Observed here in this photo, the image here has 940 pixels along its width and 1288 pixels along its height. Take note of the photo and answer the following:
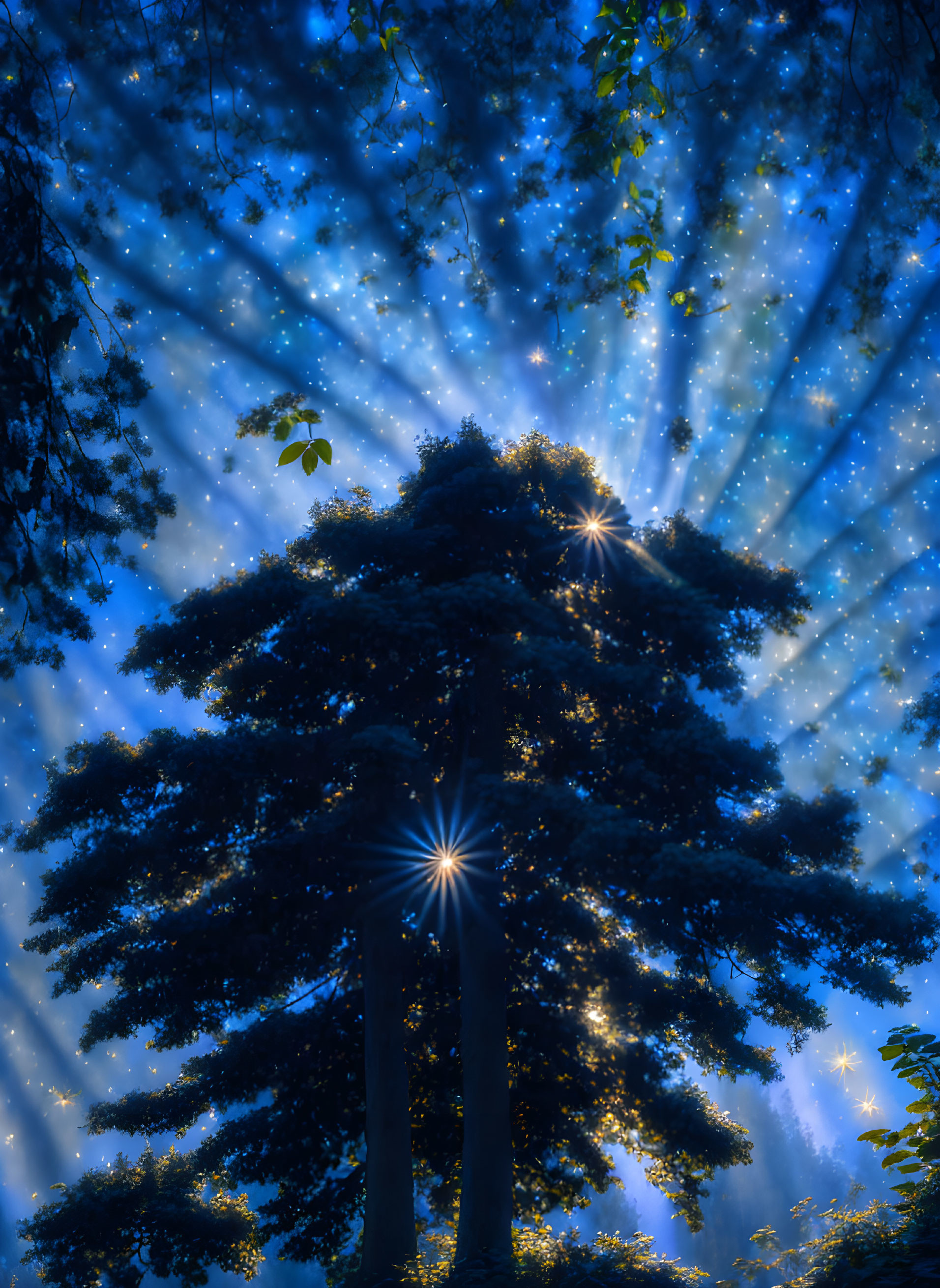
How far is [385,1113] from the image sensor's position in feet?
32.2

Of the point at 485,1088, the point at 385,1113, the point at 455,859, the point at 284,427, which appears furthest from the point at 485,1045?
the point at 284,427

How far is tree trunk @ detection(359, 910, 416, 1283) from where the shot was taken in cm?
947

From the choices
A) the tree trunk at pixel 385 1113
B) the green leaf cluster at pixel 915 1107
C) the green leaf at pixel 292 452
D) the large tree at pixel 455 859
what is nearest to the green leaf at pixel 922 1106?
the green leaf cluster at pixel 915 1107

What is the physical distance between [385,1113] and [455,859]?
10.8 feet

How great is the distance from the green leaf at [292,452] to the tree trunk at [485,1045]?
24.2 feet

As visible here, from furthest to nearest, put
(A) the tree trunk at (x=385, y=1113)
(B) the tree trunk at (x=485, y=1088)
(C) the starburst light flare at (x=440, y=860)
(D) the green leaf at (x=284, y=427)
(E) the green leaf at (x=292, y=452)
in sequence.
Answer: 1. (C) the starburst light flare at (x=440, y=860)
2. (A) the tree trunk at (x=385, y=1113)
3. (B) the tree trunk at (x=485, y=1088)
4. (D) the green leaf at (x=284, y=427)
5. (E) the green leaf at (x=292, y=452)

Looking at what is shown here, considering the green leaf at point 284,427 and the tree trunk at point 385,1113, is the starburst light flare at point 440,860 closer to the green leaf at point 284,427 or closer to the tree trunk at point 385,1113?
the tree trunk at point 385,1113

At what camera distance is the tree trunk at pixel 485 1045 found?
358 inches

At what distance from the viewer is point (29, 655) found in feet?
25.0

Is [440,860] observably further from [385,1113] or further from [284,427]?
[284,427]

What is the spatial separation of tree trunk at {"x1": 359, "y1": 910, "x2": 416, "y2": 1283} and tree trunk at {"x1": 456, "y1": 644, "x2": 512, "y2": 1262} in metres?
0.77

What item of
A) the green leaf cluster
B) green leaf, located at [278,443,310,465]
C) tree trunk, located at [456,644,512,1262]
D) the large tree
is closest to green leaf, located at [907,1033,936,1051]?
the green leaf cluster

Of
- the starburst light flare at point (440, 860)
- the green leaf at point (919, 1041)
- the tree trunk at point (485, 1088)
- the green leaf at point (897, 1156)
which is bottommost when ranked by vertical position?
the green leaf at point (897, 1156)

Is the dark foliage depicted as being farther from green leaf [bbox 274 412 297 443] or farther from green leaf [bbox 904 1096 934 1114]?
green leaf [bbox 904 1096 934 1114]
